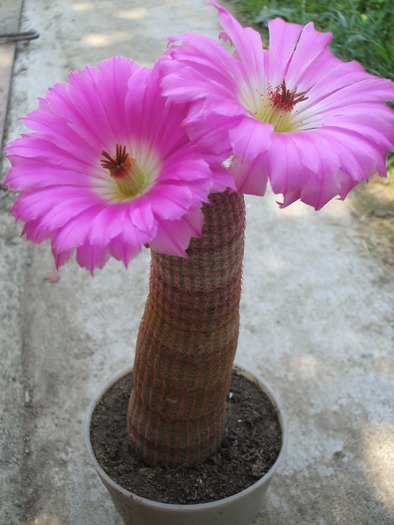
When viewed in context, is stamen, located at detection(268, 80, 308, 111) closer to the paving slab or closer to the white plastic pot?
the white plastic pot

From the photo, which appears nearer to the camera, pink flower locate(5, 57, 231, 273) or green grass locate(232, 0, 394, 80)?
pink flower locate(5, 57, 231, 273)

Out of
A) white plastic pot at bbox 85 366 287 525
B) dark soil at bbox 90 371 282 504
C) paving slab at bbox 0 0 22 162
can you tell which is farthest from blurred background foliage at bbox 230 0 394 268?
paving slab at bbox 0 0 22 162

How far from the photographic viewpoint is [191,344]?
42.4 inches

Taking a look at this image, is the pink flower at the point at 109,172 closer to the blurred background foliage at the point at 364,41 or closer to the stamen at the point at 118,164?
the stamen at the point at 118,164

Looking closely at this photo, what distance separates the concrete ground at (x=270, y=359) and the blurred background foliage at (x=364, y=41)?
7 centimetres

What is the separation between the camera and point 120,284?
2.22m

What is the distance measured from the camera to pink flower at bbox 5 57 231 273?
28.2 inches

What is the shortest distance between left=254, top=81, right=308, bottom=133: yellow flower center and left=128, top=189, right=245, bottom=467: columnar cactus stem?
0.15 meters

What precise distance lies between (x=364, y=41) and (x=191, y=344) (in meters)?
2.41

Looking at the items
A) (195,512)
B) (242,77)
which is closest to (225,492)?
(195,512)

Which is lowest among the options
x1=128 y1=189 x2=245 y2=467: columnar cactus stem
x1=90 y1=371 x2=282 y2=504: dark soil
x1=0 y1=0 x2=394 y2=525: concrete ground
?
Result: x1=0 y1=0 x2=394 y2=525: concrete ground

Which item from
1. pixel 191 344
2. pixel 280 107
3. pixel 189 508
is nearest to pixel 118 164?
pixel 280 107

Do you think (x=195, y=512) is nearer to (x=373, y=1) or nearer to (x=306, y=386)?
(x=306, y=386)

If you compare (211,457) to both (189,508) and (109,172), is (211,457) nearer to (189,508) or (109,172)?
(189,508)
